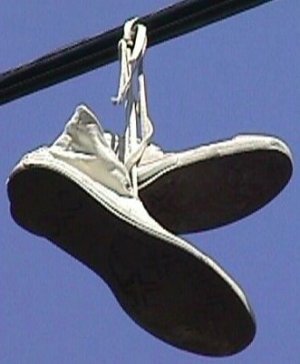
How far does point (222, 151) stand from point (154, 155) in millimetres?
88

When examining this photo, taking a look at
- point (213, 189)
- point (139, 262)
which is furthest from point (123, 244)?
point (213, 189)

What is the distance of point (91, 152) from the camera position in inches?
120

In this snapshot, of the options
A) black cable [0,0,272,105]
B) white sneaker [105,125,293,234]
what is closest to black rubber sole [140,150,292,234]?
white sneaker [105,125,293,234]

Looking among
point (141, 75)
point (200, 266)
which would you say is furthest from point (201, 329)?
point (141, 75)

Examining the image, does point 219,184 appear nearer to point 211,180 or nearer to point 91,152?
point 211,180

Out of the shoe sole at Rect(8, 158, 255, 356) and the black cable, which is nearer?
the shoe sole at Rect(8, 158, 255, 356)

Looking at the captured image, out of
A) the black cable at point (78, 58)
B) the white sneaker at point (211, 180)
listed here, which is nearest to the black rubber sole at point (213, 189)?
the white sneaker at point (211, 180)

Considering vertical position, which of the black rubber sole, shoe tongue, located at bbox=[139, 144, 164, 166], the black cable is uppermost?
the black cable

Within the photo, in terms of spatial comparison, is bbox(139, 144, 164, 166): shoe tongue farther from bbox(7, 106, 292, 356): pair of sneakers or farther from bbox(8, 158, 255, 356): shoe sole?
bbox(8, 158, 255, 356): shoe sole

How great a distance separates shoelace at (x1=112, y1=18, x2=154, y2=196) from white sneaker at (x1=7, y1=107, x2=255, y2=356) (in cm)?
5

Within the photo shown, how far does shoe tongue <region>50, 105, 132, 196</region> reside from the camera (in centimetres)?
303

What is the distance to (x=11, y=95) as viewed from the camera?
311cm

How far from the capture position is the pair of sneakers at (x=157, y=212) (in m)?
2.99

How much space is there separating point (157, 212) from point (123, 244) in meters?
→ 0.12
